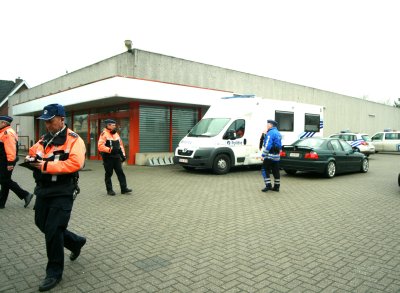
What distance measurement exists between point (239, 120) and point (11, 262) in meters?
10.4

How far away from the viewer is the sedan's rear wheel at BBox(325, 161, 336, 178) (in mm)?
11532

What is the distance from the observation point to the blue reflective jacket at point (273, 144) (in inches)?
350

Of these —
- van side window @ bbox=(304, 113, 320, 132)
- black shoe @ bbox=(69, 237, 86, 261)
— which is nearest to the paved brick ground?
black shoe @ bbox=(69, 237, 86, 261)

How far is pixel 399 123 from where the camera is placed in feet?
148

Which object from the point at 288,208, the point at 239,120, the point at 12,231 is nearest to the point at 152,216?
the point at 12,231

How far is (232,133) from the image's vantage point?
13.1m

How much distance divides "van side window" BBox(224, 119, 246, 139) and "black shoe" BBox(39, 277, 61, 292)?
9955mm

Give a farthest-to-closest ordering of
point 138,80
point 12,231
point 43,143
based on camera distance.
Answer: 1. point 138,80
2. point 12,231
3. point 43,143

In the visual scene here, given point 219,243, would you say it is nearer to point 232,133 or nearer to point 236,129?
point 232,133

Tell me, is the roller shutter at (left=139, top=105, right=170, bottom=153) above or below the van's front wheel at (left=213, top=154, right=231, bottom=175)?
above

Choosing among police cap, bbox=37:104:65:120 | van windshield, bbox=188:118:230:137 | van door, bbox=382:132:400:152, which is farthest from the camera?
van door, bbox=382:132:400:152

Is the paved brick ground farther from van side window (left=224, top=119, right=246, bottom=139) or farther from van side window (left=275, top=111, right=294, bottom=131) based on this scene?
van side window (left=275, top=111, right=294, bottom=131)

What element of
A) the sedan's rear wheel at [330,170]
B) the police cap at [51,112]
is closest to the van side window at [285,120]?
the sedan's rear wheel at [330,170]

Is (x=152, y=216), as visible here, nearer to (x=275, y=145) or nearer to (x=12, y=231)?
(x=12, y=231)
